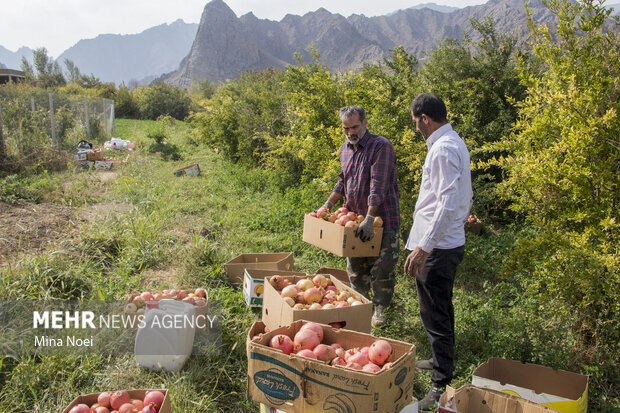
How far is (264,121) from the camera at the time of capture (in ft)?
41.7

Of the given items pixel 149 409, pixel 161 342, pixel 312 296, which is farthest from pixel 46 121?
pixel 149 409

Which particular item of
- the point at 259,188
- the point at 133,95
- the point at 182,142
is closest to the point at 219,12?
the point at 133,95

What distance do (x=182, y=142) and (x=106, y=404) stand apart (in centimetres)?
1916

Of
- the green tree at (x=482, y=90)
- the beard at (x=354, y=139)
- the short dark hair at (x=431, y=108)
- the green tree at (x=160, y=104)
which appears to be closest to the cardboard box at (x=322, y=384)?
the short dark hair at (x=431, y=108)

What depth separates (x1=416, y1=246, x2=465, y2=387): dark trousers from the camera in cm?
299

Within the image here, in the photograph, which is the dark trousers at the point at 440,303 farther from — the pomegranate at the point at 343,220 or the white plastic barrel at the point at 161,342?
the white plastic barrel at the point at 161,342

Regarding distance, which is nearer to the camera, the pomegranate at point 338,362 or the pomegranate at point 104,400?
the pomegranate at point 338,362

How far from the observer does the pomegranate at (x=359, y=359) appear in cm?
252

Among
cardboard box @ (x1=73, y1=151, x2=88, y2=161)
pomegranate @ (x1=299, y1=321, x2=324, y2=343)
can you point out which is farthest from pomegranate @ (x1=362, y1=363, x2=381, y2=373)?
cardboard box @ (x1=73, y1=151, x2=88, y2=161)

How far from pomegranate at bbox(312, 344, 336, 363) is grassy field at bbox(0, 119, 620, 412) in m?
1.03

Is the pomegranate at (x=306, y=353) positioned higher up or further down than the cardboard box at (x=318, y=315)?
higher up

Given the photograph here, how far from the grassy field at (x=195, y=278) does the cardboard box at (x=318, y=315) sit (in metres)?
0.56

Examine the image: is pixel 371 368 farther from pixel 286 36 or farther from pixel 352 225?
pixel 286 36

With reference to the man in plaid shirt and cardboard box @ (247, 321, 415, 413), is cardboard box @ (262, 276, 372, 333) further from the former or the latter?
the man in plaid shirt
